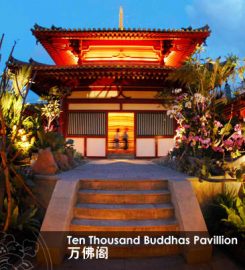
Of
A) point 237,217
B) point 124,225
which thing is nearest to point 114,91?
point 124,225

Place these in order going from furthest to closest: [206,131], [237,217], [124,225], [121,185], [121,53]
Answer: [121,53]
[206,131]
[121,185]
[124,225]
[237,217]

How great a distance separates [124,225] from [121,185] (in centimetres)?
113

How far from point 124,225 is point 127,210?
1.12 ft

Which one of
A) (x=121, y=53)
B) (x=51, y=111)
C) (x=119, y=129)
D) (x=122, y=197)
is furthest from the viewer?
(x=119, y=129)

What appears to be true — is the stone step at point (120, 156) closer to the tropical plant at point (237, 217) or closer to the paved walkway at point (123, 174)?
the paved walkway at point (123, 174)

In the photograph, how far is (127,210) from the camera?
4.90 m

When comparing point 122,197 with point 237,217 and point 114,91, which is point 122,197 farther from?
point 114,91

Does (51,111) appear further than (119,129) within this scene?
No

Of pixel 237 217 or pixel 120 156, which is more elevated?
pixel 120 156

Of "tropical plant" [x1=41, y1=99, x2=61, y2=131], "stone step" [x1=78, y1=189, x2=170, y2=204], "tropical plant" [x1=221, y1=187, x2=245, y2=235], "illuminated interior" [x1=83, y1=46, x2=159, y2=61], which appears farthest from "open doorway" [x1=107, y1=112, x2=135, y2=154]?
"tropical plant" [x1=221, y1=187, x2=245, y2=235]

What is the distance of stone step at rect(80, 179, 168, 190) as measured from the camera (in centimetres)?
562

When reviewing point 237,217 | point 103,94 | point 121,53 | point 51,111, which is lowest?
point 237,217

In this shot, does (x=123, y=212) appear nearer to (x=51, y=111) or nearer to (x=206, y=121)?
(x=206, y=121)

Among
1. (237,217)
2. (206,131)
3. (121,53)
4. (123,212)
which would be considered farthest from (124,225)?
(121,53)
